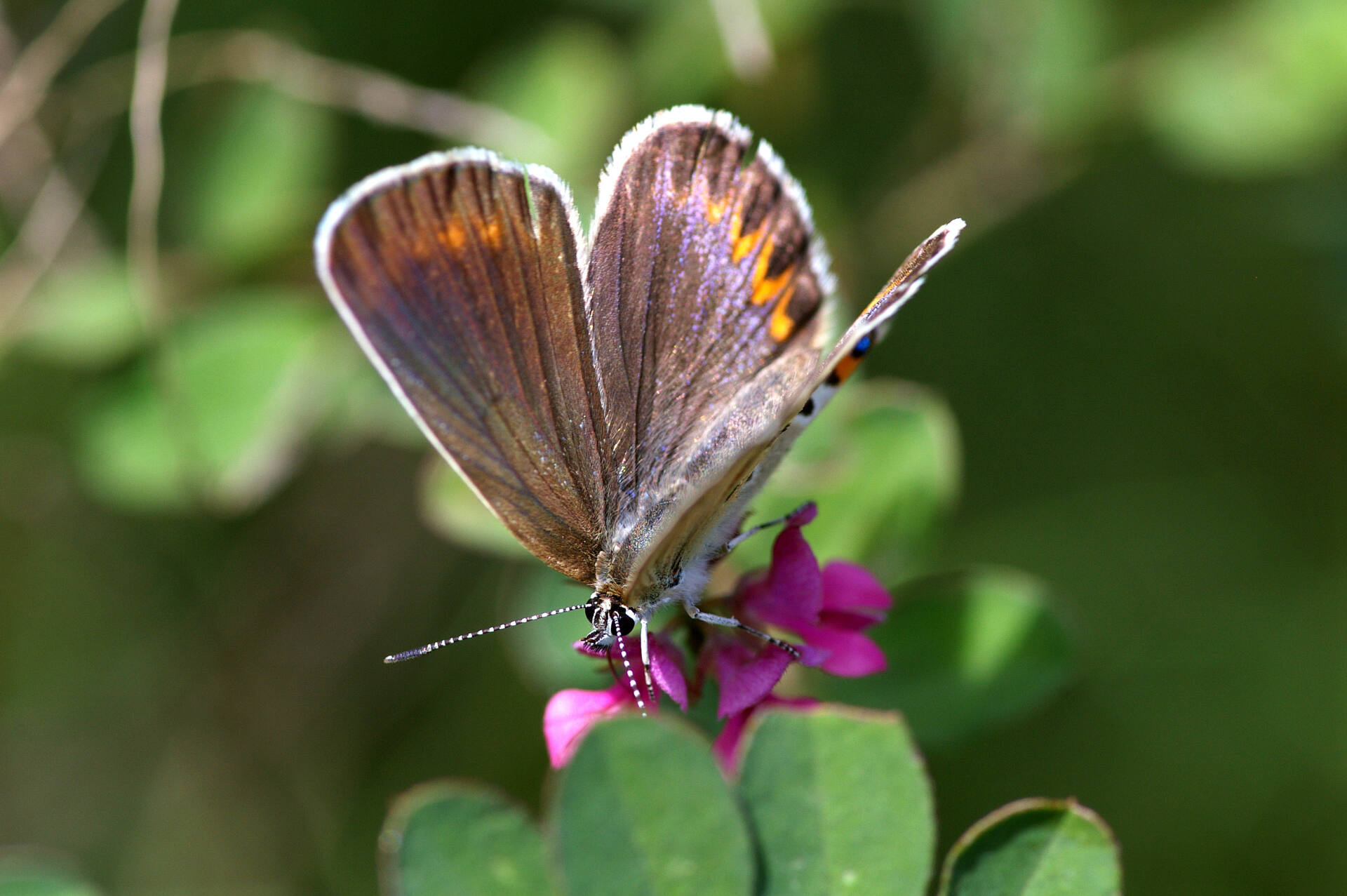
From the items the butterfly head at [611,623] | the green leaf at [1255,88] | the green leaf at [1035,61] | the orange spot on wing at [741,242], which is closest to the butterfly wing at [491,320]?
the butterfly head at [611,623]

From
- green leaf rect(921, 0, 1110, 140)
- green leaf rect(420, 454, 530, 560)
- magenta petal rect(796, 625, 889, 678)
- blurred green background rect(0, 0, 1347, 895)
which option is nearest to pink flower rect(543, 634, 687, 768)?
magenta petal rect(796, 625, 889, 678)

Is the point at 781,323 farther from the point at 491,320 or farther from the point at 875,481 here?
the point at 491,320

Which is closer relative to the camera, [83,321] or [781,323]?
[781,323]

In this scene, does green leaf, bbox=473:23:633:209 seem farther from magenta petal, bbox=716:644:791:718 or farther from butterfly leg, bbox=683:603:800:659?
magenta petal, bbox=716:644:791:718

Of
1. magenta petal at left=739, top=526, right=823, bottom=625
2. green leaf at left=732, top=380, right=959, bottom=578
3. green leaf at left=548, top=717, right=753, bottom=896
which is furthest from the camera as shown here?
green leaf at left=732, top=380, right=959, bottom=578

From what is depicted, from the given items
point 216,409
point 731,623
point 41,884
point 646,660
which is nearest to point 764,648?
point 731,623

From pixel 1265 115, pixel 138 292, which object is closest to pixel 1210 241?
pixel 1265 115

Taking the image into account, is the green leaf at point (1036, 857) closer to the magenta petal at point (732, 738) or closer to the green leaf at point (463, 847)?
the magenta petal at point (732, 738)
